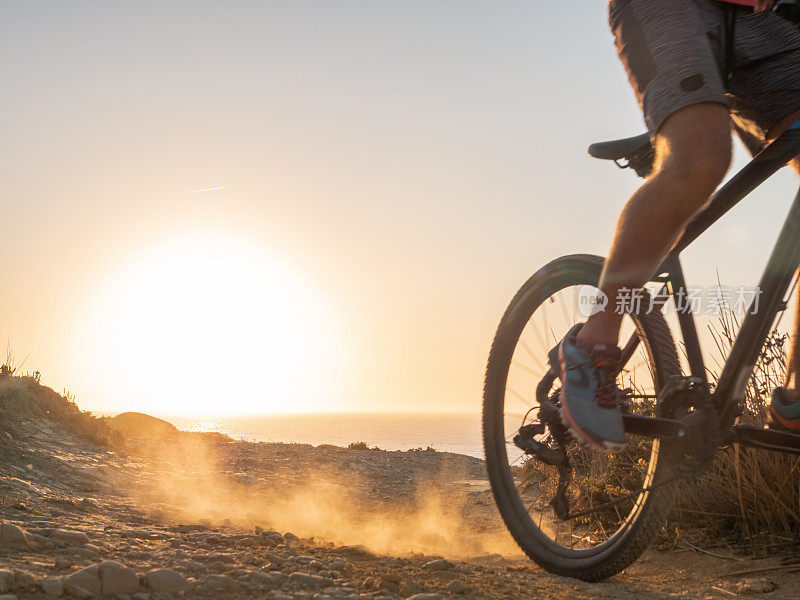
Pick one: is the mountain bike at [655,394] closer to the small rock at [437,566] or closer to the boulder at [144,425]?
the small rock at [437,566]

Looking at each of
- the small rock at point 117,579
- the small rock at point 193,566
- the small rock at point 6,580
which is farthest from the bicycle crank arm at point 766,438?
the small rock at point 6,580

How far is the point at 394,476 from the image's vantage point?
748 centimetres

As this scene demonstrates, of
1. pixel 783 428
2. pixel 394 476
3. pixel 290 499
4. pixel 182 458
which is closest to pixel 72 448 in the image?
pixel 182 458

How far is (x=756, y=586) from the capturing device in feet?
7.43

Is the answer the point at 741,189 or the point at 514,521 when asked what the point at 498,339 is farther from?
the point at 741,189

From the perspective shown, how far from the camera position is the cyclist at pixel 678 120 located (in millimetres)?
1997

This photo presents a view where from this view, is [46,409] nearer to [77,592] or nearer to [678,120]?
[77,592]

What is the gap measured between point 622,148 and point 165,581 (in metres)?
2.38

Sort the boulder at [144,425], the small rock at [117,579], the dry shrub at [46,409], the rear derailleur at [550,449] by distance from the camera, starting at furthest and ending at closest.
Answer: the boulder at [144,425] → the dry shrub at [46,409] → the rear derailleur at [550,449] → the small rock at [117,579]

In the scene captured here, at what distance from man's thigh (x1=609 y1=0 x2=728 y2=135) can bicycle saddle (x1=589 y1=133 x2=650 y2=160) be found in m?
0.31

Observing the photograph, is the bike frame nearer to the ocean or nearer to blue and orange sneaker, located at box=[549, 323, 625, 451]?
blue and orange sneaker, located at box=[549, 323, 625, 451]

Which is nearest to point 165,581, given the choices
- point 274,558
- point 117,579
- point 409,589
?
point 117,579

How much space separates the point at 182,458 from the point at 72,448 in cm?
120

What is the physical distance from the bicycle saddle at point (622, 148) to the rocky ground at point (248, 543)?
1.76 m
